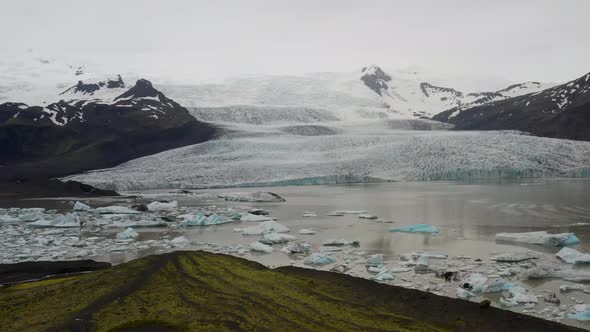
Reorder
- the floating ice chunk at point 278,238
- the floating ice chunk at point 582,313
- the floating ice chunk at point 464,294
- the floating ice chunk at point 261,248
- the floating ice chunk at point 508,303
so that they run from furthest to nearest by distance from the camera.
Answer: the floating ice chunk at point 278,238
the floating ice chunk at point 261,248
the floating ice chunk at point 464,294
the floating ice chunk at point 508,303
the floating ice chunk at point 582,313

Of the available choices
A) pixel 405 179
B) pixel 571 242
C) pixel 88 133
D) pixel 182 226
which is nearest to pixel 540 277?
pixel 571 242

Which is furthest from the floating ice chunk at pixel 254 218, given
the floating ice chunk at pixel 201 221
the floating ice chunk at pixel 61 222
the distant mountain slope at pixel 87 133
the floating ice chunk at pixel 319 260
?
the distant mountain slope at pixel 87 133

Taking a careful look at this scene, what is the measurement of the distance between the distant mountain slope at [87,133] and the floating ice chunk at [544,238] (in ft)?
174

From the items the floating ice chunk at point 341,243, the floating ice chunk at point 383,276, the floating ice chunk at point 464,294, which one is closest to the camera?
the floating ice chunk at point 464,294

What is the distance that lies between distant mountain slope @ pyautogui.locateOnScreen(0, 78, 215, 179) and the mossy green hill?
53.7 m

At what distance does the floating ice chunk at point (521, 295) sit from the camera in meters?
8.59

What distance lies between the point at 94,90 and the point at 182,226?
4011 inches

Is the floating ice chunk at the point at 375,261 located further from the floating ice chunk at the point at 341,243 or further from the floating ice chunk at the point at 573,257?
the floating ice chunk at the point at 573,257

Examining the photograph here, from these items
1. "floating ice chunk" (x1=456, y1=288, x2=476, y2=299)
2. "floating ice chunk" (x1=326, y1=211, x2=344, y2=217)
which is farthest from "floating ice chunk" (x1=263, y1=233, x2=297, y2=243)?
"floating ice chunk" (x1=456, y1=288, x2=476, y2=299)

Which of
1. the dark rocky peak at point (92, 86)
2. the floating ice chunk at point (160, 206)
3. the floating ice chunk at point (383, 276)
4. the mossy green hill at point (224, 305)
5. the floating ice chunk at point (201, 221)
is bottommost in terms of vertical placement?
the floating ice chunk at point (160, 206)

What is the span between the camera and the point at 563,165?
4928cm

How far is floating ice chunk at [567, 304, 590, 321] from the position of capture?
758 cm

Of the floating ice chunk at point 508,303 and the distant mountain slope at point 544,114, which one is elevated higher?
the distant mountain slope at point 544,114

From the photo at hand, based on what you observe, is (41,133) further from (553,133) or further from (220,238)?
(553,133)
